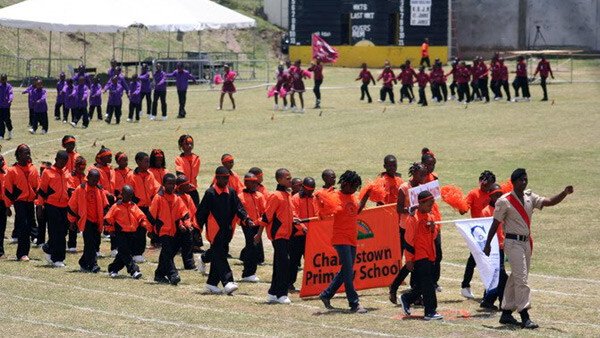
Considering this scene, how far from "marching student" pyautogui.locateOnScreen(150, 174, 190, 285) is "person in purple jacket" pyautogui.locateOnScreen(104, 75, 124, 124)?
22043mm

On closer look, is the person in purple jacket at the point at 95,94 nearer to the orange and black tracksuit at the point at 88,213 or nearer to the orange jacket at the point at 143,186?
the orange jacket at the point at 143,186

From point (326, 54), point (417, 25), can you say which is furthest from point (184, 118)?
point (417, 25)

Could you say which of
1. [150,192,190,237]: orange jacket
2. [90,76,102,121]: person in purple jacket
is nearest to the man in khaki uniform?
[150,192,190,237]: orange jacket

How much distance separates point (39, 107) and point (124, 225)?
63.9 feet

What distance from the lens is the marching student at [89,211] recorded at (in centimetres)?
1983

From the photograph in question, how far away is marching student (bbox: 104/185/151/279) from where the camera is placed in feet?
62.8

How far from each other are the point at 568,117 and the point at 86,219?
2419cm

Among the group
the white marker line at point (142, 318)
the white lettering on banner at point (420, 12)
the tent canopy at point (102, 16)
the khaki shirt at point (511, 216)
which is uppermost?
the white lettering on banner at point (420, 12)

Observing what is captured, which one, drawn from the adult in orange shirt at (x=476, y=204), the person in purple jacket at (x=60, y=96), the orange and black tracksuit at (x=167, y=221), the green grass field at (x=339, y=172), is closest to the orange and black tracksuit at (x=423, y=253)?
the green grass field at (x=339, y=172)

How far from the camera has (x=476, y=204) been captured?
17875mm

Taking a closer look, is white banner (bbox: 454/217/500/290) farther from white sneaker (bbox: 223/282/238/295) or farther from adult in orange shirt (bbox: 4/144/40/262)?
adult in orange shirt (bbox: 4/144/40/262)

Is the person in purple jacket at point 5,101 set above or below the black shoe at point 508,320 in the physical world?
above

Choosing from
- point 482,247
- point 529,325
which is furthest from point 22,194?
point 529,325

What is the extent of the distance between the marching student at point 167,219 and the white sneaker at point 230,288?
1.05 metres
